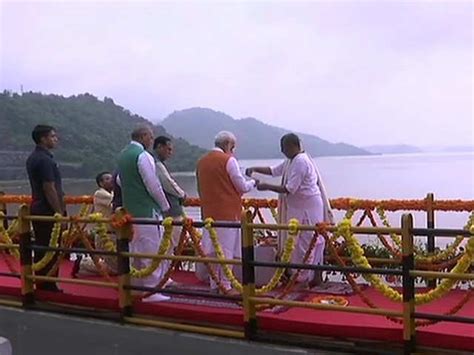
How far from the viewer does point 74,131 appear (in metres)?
18.6

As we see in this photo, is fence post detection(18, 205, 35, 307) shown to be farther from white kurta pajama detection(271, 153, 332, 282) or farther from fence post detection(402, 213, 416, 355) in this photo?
fence post detection(402, 213, 416, 355)

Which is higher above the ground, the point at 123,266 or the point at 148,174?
the point at 148,174

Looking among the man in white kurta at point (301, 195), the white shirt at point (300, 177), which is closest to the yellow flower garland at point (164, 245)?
the man in white kurta at point (301, 195)

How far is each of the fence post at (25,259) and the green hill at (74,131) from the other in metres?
6.73

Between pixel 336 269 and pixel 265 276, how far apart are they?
188 cm

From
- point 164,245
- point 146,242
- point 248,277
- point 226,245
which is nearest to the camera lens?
point 248,277

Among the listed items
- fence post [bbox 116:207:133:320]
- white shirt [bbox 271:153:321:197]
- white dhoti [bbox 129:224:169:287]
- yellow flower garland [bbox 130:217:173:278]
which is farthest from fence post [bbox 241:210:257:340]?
white shirt [bbox 271:153:321:197]

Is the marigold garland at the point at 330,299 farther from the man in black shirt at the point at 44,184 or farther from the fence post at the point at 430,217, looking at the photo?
the man in black shirt at the point at 44,184

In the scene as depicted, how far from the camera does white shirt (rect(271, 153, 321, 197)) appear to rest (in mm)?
5816

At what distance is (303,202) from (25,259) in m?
2.45

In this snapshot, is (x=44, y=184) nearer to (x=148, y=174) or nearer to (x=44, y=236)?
(x=44, y=236)

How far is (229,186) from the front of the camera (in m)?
5.62

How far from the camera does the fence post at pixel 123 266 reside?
517cm

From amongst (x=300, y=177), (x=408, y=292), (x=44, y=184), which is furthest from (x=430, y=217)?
(x=44, y=184)
